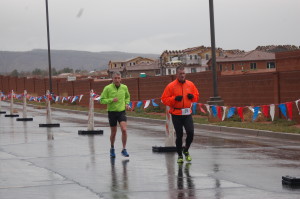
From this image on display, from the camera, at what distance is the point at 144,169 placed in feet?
40.5

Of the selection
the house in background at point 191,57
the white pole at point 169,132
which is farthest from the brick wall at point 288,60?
the house in background at point 191,57

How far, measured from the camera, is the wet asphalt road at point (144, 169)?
31.7 feet

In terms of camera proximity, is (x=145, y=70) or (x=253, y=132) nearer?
(x=253, y=132)

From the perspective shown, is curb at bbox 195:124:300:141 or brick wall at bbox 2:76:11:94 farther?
brick wall at bbox 2:76:11:94

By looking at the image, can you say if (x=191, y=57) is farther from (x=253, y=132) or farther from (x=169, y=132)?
(x=169, y=132)

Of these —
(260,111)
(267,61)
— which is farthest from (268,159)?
(267,61)

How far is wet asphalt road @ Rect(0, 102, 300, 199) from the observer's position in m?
9.65

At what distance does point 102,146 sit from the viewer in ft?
56.4

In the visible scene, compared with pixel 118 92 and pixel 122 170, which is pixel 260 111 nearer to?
pixel 118 92

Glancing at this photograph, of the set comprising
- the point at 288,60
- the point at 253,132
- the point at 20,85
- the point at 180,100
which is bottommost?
the point at 253,132

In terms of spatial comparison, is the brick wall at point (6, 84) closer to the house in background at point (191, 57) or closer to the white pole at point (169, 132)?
the house in background at point (191, 57)

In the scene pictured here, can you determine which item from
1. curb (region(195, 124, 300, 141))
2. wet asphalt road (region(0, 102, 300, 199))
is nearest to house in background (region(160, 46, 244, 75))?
curb (region(195, 124, 300, 141))

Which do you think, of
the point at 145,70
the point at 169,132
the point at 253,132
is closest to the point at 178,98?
the point at 169,132

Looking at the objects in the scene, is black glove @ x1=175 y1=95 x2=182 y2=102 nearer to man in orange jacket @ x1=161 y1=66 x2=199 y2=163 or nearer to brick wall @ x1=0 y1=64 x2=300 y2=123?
man in orange jacket @ x1=161 y1=66 x2=199 y2=163
